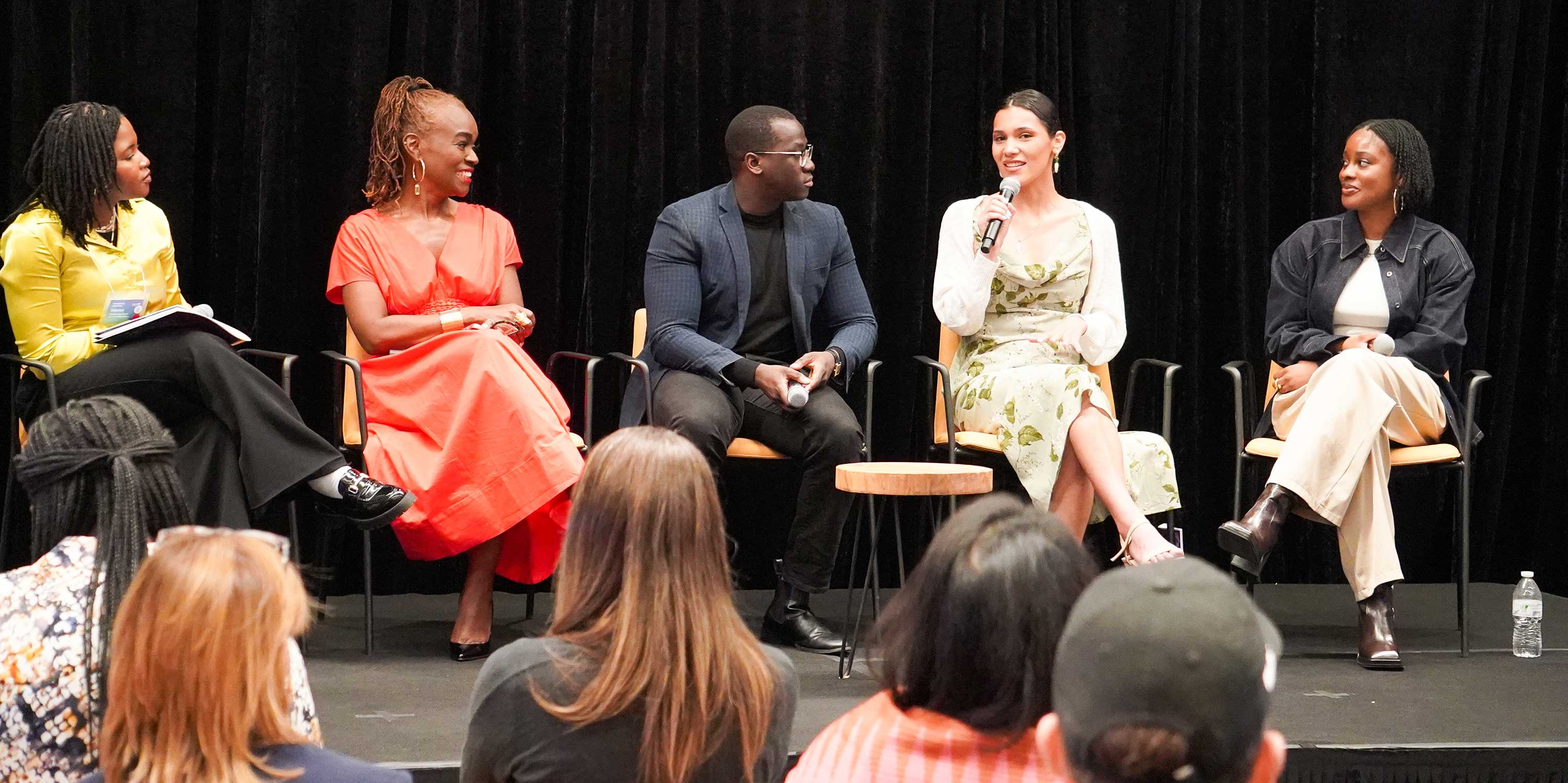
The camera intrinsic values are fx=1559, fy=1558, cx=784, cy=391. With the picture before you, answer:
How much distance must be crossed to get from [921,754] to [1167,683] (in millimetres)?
412

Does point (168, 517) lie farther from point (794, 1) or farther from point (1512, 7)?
point (1512, 7)

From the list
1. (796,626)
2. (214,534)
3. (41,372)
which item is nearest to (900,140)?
(796,626)

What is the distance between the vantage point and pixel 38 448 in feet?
5.35

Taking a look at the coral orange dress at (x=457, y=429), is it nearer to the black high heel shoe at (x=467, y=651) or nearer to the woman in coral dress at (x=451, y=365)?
the woman in coral dress at (x=451, y=365)

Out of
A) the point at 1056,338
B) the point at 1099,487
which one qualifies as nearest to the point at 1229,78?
the point at 1056,338

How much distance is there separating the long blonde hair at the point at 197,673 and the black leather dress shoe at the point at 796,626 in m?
2.37

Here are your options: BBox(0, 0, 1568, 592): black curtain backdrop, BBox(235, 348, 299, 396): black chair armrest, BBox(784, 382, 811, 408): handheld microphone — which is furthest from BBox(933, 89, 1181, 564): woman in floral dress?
BBox(235, 348, 299, 396): black chair armrest

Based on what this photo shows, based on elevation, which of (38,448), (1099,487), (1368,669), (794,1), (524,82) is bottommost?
(1368,669)

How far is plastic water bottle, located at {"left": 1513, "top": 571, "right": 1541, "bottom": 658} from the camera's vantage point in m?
3.66

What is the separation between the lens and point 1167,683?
84 cm

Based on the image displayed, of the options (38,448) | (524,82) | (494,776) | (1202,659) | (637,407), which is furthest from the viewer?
(524,82)

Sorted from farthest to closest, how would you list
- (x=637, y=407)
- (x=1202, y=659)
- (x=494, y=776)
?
(x=637, y=407) → (x=494, y=776) → (x=1202, y=659)

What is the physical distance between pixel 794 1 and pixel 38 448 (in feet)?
9.90

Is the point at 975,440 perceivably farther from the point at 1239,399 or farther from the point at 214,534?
the point at 214,534
